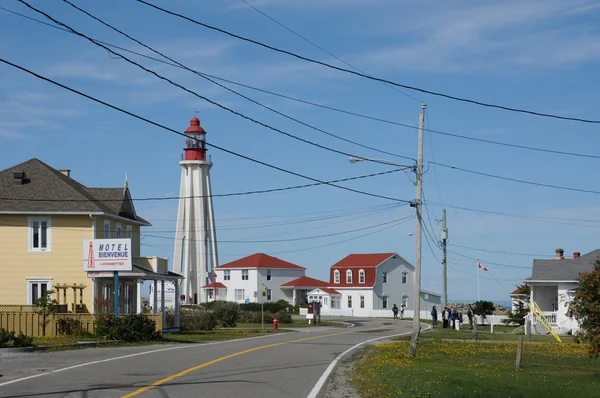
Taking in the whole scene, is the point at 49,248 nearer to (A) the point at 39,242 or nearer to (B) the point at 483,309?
(A) the point at 39,242

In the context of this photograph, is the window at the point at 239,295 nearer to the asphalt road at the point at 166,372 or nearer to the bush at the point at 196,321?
the bush at the point at 196,321

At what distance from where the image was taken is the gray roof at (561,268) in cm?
5199

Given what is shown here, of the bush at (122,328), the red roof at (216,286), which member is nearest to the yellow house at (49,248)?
the bush at (122,328)

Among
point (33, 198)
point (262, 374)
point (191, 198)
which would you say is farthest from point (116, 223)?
point (191, 198)

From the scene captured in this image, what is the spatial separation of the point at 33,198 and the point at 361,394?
3089 cm

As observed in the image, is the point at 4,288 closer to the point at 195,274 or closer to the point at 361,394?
the point at 361,394

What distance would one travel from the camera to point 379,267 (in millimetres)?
100062

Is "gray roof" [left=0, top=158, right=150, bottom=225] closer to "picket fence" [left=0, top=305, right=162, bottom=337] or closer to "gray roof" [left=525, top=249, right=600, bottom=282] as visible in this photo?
"picket fence" [left=0, top=305, right=162, bottom=337]

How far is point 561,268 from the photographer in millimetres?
53781

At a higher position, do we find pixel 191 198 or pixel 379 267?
pixel 191 198

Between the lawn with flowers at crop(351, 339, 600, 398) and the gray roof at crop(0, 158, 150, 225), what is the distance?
1895cm

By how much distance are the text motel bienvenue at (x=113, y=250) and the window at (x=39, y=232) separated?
6729 mm

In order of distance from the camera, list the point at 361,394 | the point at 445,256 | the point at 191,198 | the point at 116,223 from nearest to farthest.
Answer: the point at 361,394 → the point at 116,223 → the point at 445,256 → the point at 191,198

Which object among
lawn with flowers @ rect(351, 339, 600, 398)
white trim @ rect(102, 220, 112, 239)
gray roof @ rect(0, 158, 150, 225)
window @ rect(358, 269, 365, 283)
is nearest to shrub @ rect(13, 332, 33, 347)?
lawn with flowers @ rect(351, 339, 600, 398)
